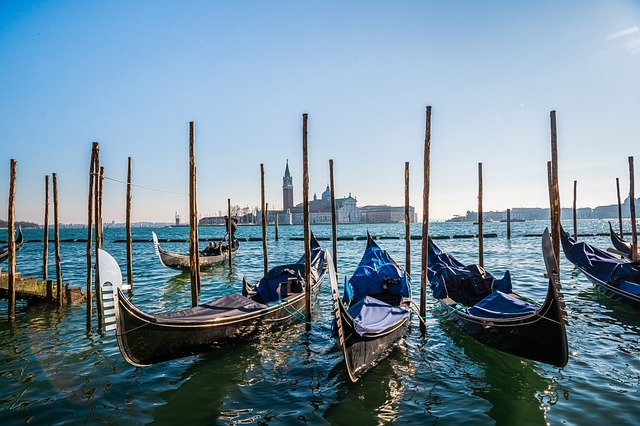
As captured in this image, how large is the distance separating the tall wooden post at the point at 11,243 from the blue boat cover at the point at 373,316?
6.31m

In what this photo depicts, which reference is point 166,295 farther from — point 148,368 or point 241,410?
point 241,410

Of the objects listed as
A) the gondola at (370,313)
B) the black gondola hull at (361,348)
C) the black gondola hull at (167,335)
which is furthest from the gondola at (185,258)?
the black gondola hull at (361,348)

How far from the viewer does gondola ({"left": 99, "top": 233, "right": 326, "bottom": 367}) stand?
14.0 feet

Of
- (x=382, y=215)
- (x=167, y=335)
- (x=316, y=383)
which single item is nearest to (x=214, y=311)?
→ (x=167, y=335)

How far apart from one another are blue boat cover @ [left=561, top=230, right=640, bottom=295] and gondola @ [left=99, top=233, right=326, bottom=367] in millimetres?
6219

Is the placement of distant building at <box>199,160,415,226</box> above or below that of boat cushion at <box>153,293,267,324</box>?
above

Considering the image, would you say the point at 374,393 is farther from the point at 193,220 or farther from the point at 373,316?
the point at 193,220

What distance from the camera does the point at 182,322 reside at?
15.7 feet

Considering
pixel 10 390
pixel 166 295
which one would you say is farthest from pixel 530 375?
pixel 166 295

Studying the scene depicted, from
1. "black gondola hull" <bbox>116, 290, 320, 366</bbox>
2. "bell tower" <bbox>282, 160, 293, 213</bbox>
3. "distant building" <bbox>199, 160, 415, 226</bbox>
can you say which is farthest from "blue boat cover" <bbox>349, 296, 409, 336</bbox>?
"bell tower" <bbox>282, 160, 293, 213</bbox>

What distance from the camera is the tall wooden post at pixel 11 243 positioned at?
7344 mm

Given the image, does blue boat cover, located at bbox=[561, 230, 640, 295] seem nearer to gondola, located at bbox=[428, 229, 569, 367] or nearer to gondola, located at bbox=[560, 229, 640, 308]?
gondola, located at bbox=[560, 229, 640, 308]

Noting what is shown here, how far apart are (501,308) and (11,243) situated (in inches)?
329

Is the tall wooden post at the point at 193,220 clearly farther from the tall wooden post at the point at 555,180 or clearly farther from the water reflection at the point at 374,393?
the tall wooden post at the point at 555,180
